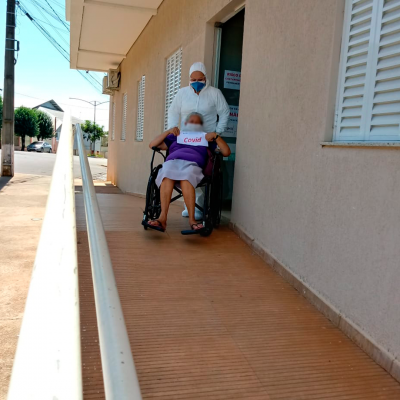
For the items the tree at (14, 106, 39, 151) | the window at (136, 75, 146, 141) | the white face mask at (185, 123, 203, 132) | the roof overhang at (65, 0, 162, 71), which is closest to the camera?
the white face mask at (185, 123, 203, 132)

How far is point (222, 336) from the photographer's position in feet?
7.84

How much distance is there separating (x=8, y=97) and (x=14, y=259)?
1054cm

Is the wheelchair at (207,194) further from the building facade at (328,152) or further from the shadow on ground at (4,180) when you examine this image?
the shadow on ground at (4,180)

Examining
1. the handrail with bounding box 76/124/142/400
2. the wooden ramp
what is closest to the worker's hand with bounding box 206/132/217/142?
the wooden ramp

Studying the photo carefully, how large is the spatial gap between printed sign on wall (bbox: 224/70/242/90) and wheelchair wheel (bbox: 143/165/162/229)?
6.25 ft

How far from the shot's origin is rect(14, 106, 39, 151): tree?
52.0 m

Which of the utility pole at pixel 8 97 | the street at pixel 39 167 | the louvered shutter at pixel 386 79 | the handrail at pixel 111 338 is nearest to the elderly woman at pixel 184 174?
the louvered shutter at pixel 386 79

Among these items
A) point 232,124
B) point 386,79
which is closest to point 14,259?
point 232,124

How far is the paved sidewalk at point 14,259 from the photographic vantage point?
2720mm

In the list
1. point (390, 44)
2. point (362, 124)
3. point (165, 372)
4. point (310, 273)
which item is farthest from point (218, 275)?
point (390, 44)

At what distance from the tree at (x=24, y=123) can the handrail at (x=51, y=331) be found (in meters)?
55.5

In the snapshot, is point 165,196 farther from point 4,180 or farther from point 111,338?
point 4,180

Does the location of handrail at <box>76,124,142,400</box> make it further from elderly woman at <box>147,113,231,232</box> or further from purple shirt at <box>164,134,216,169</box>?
purple shirt at <box>164,134,216,169</box>

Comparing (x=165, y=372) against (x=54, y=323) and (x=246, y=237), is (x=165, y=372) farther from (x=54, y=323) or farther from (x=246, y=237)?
(x=246, y=237)
